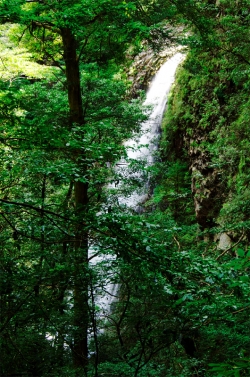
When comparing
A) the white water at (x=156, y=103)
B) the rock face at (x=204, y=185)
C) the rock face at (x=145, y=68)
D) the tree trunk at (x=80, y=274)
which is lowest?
the tree trunk at (x=80, y=274)

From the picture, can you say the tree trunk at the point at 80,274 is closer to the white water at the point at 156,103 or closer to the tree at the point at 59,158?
the tree at the point at 59,158

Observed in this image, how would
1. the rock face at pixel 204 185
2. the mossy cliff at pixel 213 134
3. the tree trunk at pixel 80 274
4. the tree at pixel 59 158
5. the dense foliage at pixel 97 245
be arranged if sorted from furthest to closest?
the rock face at pixel 204 185
the mossy cliff at pixel 213 134
the tree trunk at pixel 80 274
the tree at pixel 59 158
the dense foliage at pixel 97 245

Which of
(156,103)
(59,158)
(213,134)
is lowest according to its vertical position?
(59,158)

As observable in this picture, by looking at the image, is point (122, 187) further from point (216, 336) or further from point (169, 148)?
point (216, 336)

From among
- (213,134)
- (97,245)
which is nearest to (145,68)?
(213,134)

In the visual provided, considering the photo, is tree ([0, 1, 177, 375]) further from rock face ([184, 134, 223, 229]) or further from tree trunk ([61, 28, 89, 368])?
rock face ([184, 134, 223, 229])

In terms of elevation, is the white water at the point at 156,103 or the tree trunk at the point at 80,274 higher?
the white water at the point at 156,103

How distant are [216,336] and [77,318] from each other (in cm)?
182

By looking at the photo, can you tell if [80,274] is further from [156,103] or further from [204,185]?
[156,103]

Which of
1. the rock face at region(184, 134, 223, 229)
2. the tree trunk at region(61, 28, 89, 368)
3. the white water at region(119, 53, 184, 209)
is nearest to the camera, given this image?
the tree trunk at region(61, 28, 89, 368)

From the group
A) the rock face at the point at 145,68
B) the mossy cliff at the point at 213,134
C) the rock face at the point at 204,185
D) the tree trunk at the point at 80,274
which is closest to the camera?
the tree trunk at the point at 80,274

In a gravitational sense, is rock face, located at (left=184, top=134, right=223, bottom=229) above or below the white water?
below

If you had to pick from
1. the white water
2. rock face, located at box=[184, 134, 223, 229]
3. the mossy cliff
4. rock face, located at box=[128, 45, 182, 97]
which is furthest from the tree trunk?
rock face, located at box=[128, 45, 182, 97]

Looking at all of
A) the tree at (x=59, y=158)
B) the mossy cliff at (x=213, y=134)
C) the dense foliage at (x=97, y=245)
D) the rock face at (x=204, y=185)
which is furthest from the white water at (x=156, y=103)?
the tree at (x=59, y=158)
